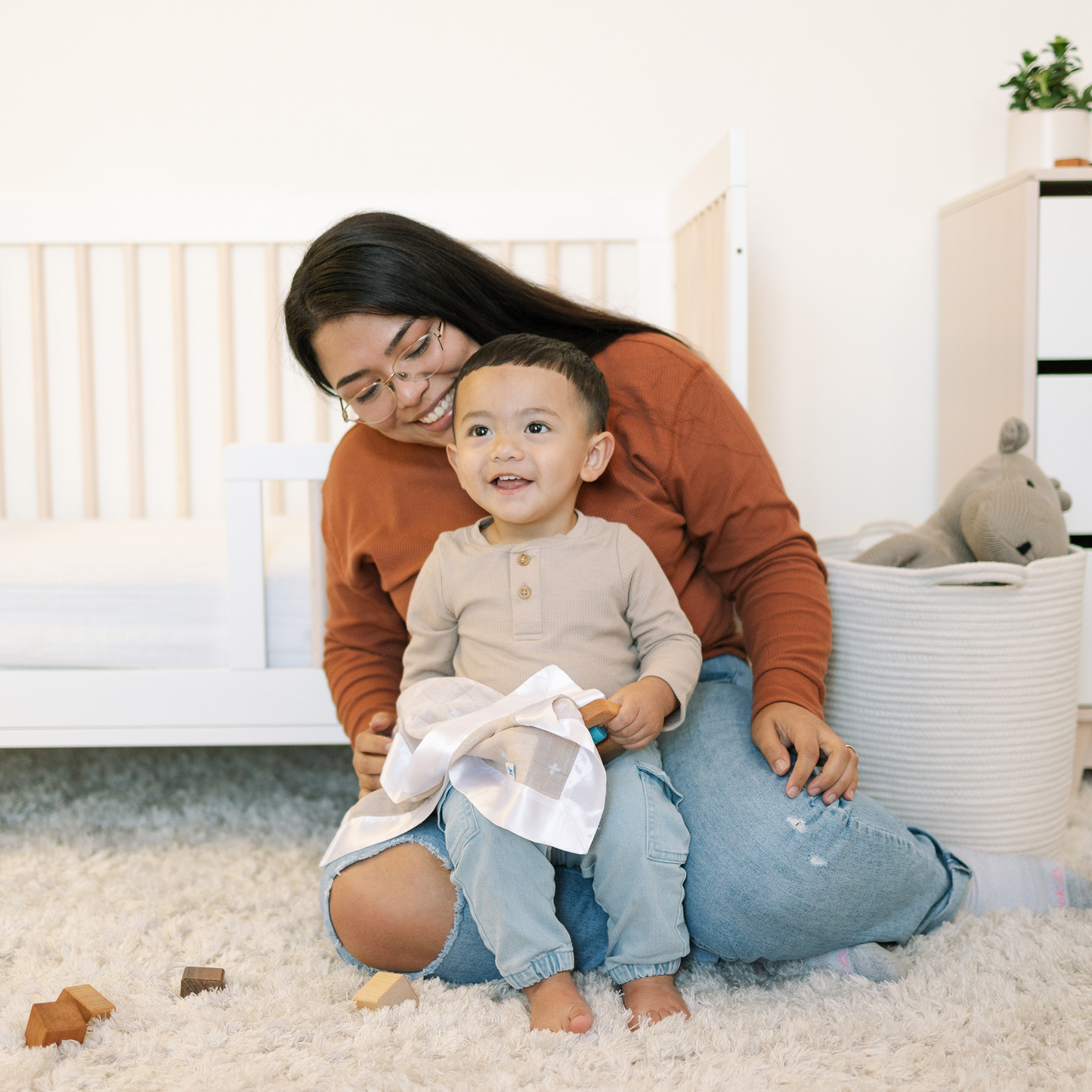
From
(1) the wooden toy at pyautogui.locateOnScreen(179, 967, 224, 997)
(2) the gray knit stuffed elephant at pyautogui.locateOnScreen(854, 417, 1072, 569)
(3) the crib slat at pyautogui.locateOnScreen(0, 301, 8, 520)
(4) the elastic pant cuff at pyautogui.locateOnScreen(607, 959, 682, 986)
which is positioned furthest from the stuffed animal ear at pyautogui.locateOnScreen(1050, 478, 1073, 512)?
(3) the crib slat at pyautogui.locateOnScreen(0, 301, 8, 520)

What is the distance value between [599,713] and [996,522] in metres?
0.57

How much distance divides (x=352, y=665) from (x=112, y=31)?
3.99ft

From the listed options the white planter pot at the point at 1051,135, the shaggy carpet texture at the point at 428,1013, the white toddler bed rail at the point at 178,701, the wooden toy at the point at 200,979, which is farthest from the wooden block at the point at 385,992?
the white planter pot at the point at 1051,135

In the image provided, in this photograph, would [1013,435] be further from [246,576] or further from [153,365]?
[153,365]

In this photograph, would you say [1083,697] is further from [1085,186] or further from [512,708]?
[512,708]

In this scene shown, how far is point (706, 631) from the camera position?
3.23ft

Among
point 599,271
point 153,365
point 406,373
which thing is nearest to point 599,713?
point 406,373

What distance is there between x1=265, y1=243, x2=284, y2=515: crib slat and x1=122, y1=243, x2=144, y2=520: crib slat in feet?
0.68

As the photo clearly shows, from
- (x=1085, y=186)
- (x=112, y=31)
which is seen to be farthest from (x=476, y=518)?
(x=112, y=31)

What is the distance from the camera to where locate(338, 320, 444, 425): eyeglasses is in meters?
0.90

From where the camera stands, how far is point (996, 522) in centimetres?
109

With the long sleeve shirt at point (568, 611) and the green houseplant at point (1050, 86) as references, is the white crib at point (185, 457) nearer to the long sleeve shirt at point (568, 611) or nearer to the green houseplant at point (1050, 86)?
the long sleeve shirt at point (568, 611)

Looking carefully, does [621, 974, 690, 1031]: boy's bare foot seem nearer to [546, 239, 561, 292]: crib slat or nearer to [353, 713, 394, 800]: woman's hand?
[353, 713, 394, 800]: woman's hand

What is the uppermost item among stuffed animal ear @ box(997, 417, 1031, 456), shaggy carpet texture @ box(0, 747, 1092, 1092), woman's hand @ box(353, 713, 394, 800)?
stuffed animal ear @ box(997, 417, 1031, 456)
